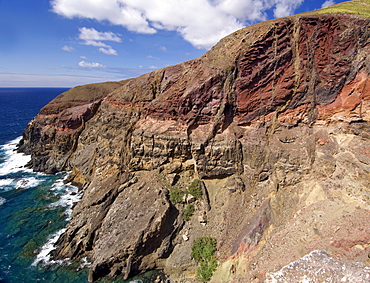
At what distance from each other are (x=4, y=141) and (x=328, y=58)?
244ft

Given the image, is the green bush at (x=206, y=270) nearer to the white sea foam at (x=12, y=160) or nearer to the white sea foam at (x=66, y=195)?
the white sea foam at (x=66, y=195)

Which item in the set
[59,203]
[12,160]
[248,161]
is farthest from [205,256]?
[12,160]

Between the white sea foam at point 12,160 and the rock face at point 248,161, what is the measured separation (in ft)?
88.0

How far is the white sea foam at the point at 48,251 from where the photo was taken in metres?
21.0

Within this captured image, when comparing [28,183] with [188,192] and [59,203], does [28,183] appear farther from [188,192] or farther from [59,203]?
[188,192]

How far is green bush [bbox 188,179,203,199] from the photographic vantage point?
2272 centimetres

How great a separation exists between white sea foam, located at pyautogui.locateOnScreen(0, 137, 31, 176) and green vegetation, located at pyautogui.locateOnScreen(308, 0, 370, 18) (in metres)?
52.8

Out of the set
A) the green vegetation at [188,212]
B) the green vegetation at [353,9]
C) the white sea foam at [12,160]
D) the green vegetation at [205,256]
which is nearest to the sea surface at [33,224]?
the white sea foam at [12,160]

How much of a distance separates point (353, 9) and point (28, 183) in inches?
1994

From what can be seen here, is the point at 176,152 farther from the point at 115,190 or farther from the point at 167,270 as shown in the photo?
the point at 167,270

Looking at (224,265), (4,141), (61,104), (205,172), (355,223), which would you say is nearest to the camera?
(355,223)

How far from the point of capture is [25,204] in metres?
30.4

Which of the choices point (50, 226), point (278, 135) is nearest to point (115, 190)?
point (50, 226)

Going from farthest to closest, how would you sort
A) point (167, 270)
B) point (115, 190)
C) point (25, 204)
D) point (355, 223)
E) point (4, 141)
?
point (4, 141) < point (25, 204) < point (115, 190) < point (167, 270) < point (355, 223)
